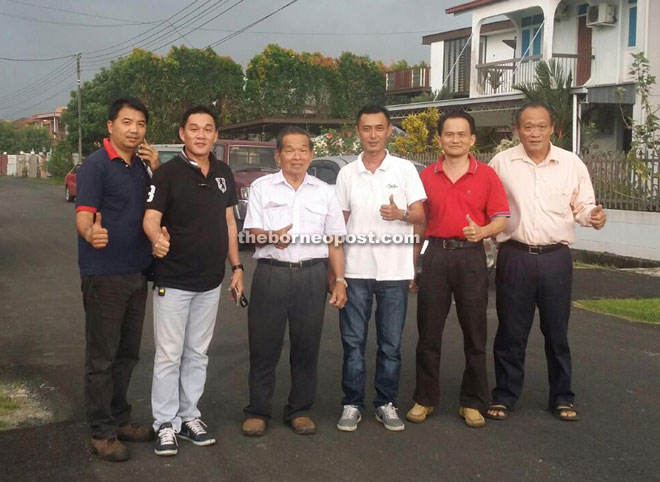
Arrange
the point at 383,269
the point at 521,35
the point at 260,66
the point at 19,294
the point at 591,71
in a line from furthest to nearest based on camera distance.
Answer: the point at 260,66 < the point at 521,35 < the point at 591,71 < the point at 19,294 < the point at 383,269

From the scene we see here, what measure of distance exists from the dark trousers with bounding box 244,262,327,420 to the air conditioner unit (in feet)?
60.2

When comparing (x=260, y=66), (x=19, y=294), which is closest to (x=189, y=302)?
(x=19, y=294)

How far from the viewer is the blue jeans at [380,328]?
543 centimetres

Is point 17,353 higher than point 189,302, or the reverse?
point 189,302

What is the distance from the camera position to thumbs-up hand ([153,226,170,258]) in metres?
4.67

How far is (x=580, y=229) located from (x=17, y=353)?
409 inches

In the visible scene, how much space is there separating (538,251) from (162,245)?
251 cm

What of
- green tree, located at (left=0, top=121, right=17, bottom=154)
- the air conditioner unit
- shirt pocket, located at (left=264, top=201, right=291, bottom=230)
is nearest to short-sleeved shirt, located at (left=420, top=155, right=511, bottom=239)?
shirt pocket, located at (left=264, top=201, right=291, bottom=230)

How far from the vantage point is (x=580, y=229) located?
48.4ft

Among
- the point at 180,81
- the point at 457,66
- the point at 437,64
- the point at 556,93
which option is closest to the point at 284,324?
the point at 556,93

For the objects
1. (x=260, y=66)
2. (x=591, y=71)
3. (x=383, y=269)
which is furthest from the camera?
(x=260, y=66)

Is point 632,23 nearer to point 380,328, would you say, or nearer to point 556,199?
point 556,199

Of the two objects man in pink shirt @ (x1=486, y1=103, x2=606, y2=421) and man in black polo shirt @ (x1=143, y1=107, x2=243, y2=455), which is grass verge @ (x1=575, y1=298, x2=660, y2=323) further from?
man in black polo shirt @ (x1=143, y1=107, x2=243, y2=455)

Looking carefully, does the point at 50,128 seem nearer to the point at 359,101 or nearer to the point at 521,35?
the point at 359,101
